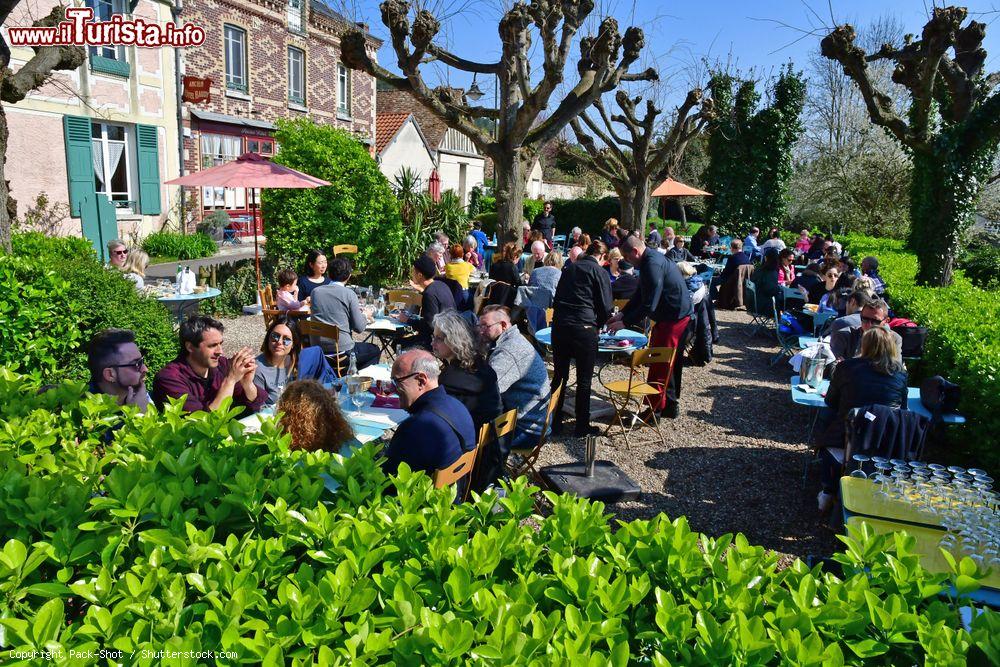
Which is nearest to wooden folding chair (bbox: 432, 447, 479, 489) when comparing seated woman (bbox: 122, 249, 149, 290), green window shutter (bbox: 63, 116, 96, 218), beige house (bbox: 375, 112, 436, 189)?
seated woman (bbox: 122, 249, 149, 290)

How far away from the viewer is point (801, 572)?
6.29ft

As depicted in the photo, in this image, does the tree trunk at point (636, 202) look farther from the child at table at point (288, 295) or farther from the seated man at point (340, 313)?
the seated man at point (340, 313)

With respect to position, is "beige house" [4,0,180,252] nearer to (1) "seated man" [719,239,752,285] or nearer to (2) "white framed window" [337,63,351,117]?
(2) "white framed window" [337,63,351,117]

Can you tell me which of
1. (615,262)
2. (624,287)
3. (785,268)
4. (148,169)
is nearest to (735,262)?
(785,268)

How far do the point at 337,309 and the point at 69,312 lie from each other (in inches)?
88.3

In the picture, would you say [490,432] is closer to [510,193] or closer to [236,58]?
[510,193]

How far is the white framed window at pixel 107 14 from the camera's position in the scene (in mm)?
15953

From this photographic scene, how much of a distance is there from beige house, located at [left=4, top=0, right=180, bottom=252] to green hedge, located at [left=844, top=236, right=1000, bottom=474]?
52.8 feet

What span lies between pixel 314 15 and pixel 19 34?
1366 centimetres

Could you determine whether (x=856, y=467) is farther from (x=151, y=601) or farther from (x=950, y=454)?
(x=151, y=601)

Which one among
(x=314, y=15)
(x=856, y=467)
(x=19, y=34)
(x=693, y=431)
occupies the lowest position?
(x=693, y=431)

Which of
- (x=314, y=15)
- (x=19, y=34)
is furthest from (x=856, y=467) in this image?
(x=314, y=15)

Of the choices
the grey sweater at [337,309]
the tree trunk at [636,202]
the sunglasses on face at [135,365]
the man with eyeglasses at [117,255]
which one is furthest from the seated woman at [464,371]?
the tree trunk at [636,202]

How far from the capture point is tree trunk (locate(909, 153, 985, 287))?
384 inches
